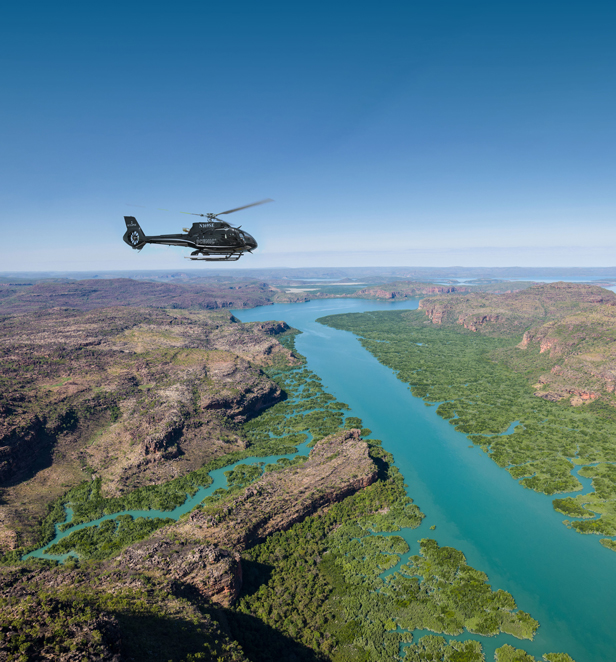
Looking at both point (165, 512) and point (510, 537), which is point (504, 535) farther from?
point (165, 512)

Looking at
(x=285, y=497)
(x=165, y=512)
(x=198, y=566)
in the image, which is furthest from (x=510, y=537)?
(x=165, y=512)

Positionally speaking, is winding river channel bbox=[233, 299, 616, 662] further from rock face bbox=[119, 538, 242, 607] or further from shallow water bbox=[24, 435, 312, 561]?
shallow water bbox=[24, 435, 312, 561]

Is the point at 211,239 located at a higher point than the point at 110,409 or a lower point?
higher

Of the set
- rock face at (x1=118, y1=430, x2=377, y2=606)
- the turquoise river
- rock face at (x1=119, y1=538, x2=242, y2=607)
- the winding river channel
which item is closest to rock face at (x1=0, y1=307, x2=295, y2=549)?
the turquoise river

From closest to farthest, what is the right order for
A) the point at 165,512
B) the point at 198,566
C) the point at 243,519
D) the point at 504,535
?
the point at 198,566, the point at 243,519, the point at 504,535, the point at 165,512

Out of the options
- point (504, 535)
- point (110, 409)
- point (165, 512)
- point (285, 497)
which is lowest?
point (504, 535)

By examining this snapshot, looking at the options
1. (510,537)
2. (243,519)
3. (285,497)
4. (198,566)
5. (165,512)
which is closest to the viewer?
(198,566)

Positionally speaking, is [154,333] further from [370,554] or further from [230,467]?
[370,554]
